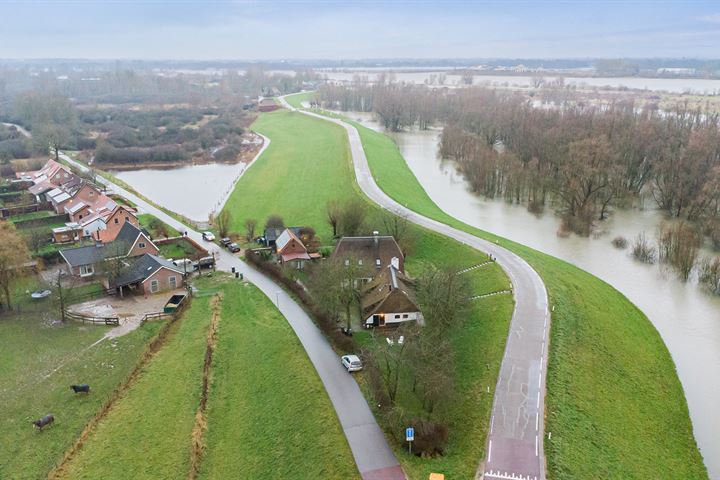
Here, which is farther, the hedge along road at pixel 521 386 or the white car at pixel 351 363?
the white car at pixel 351 363

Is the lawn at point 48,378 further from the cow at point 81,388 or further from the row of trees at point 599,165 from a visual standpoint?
the row of trees at point 599,165

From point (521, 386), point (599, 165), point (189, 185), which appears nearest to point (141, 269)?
point (521, 386)

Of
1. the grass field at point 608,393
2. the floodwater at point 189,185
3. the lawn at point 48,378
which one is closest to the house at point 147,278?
the lawn at point 48,378

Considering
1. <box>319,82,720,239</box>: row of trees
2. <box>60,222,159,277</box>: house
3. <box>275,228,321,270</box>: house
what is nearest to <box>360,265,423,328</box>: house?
<box>275,228,321,270</box>: house

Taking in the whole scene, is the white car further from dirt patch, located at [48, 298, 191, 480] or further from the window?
the window

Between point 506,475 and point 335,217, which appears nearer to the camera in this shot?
point 506,475

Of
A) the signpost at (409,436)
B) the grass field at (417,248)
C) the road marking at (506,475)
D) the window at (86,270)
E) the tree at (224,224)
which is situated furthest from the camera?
the tree at (224,224)

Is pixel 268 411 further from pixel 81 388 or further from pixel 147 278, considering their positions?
pixel 147 278

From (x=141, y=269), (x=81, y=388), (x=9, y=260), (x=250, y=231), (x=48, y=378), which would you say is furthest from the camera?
(x=250, y=231)
